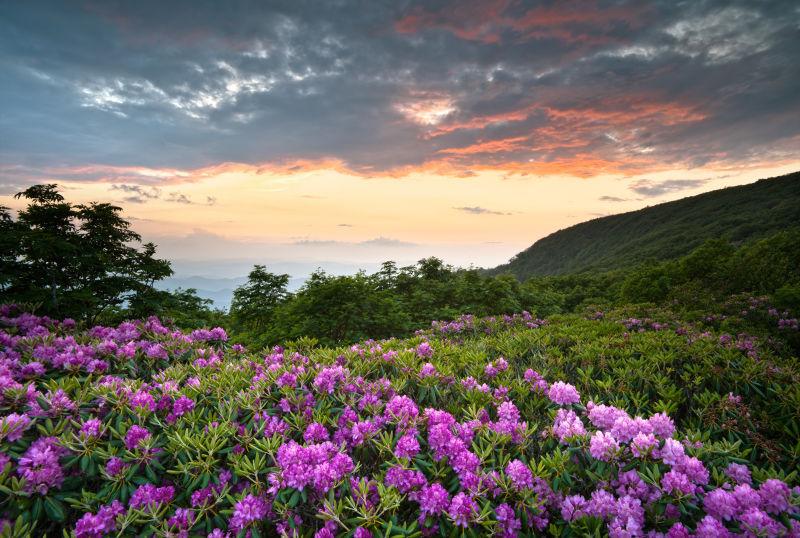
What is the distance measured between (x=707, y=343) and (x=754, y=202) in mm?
72000

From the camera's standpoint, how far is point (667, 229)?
60562 mm

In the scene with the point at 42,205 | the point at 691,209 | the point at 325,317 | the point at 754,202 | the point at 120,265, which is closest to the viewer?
the point at 42,205

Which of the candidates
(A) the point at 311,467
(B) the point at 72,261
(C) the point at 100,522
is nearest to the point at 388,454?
(A) the point at 311,467

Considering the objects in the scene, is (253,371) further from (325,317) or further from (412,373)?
(325,317)

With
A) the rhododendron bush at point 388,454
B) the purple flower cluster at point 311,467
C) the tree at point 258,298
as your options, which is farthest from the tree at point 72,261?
the purple flower cluster at point 311,467

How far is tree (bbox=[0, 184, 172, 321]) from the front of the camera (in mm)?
5676

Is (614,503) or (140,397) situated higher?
(140,397)

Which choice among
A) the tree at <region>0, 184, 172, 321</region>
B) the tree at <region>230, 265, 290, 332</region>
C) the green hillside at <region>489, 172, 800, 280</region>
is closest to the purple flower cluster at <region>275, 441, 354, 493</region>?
the tree at <region>0, 184, 172, 321</region>

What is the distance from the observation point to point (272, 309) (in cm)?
1210

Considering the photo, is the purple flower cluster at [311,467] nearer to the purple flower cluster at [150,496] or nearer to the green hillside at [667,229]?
the purple flower cluster at [150,496]

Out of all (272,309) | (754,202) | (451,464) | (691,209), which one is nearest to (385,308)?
(272,309)

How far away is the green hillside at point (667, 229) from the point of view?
42.1 metres

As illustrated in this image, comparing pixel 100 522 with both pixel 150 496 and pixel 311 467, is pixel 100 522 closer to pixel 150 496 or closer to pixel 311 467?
pixel 150 496

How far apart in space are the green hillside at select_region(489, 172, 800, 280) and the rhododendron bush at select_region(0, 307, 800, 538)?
21848mm
